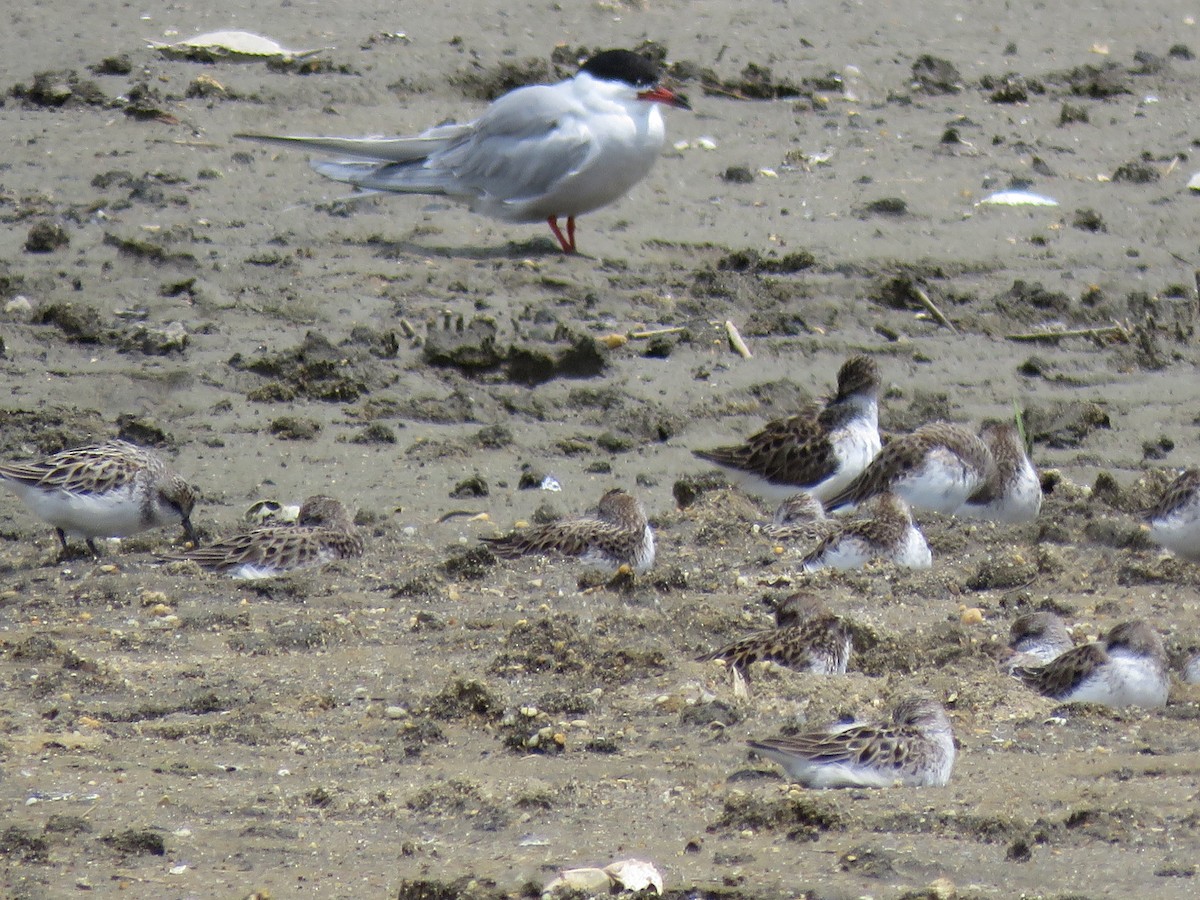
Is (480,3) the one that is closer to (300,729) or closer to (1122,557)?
(1122,557)

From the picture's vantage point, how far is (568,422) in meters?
8.88

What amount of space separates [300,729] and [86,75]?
7.89m

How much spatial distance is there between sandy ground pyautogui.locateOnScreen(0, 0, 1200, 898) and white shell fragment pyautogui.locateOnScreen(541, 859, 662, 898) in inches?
3.1

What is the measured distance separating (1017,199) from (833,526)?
496 cm

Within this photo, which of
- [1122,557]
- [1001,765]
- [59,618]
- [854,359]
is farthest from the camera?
[854,359]

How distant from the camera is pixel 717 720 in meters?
5.32

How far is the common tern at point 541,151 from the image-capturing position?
11.2 meters

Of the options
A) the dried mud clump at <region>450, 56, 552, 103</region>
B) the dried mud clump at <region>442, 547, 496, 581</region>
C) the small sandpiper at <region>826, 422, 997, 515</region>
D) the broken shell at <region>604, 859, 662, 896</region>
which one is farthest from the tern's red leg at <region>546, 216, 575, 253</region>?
the broken shell at <region>604, 859, 662, 896</region>

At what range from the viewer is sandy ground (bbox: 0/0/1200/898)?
457 centimetres

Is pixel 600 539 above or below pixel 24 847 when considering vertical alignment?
below

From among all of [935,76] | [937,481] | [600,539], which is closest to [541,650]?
[600,539]

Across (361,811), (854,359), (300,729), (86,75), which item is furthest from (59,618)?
(86,75)

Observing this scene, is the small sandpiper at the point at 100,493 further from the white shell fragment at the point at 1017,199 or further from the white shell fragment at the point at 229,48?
the white shell fragment at the point at 1017,199

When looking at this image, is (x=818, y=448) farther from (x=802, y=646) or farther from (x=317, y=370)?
(x=802, y=646)
